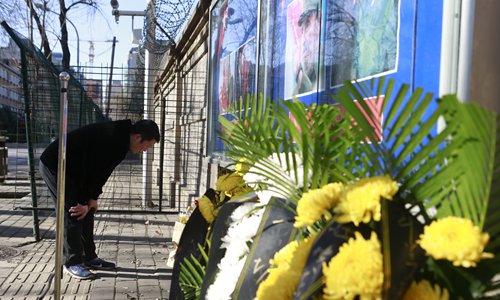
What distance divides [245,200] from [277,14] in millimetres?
2560

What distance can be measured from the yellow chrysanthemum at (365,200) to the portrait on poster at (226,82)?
4440 mm

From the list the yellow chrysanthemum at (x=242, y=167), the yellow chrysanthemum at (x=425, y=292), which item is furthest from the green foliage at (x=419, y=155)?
the yellow chrysanthemum at (x=242, y=167)

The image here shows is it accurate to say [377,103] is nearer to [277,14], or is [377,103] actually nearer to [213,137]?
[277,14]

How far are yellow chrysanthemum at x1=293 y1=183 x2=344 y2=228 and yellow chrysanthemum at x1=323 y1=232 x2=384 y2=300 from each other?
0.15 m

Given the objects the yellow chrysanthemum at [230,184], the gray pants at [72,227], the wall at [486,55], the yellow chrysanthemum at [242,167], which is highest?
the wall at [486,55]

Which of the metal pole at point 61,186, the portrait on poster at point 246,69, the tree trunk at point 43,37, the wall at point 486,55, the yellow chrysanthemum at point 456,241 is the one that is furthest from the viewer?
the tree trunk at point 43,37

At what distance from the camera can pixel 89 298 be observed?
5.65 meters

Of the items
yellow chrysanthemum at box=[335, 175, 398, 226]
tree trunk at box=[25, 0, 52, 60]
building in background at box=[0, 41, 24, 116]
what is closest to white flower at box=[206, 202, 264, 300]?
yellow chrysanthemum at box=[335, 175, 398, 226]

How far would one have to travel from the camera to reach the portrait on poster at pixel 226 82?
5715 mm

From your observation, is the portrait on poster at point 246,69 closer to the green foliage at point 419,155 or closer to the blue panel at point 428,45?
the blue panel at point 428,45

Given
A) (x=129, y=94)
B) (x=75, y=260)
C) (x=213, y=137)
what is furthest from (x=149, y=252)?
(x=129, y=94)

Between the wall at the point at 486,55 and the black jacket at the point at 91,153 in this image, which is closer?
the wall at the point at 486,55

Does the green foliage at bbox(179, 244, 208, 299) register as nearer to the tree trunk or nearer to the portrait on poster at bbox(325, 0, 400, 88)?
the portrait on poster at bbox(325, 0, 400, 88)

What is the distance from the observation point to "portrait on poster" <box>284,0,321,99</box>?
3147 millimetres
